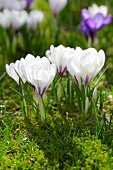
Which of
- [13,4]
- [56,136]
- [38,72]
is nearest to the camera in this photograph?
[38,72]

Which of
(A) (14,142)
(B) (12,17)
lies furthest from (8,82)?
(A) (14,142)

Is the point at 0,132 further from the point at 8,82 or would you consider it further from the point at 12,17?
the point at 12,17

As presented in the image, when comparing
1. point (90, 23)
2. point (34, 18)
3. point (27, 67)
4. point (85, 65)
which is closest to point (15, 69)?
point (27, 67)

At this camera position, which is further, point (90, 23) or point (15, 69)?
point (90, 23)

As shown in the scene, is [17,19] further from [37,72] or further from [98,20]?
[37,72]

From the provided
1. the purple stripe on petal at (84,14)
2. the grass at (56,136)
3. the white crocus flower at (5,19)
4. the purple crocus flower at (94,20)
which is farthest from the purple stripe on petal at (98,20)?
the white crocus flower at (5,19)

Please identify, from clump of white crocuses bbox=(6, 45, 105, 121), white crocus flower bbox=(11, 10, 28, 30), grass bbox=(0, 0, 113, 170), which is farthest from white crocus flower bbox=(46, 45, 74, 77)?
white crocus flower bbox=(11, 10, 28, 30)

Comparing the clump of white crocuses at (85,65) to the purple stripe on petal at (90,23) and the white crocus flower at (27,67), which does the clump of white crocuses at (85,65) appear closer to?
the white crocus flower at (27,67)
